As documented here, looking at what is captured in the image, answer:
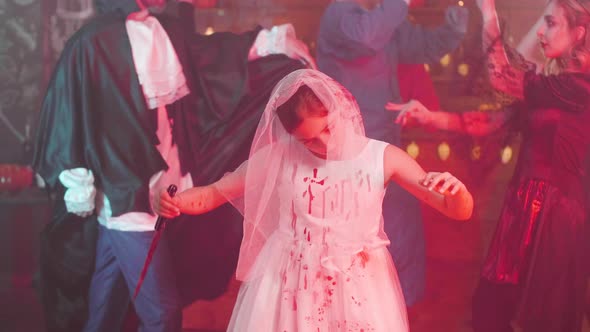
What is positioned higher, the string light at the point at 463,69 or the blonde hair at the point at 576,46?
the blonde hair at the point at 576,46

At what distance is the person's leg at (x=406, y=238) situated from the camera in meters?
2.66

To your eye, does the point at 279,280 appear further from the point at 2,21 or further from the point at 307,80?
the point at 2,21

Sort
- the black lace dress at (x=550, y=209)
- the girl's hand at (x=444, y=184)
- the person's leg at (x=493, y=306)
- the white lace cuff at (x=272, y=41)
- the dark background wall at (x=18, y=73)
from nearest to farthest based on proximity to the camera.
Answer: the girl's hand at (x=444, y=184)
the black lace dress at (x=550, y=209)
the person's leg at (x=493, y=306)
the white lace cuff at (x=272, y=41)
the dark background wall at (x=18, y=73)

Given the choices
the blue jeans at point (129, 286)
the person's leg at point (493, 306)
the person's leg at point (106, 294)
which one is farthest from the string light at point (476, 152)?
the person's leg at point (106, 294)

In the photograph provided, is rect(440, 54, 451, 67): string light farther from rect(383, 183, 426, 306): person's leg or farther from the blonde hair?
rect(383, 183, 426, 306): person's leg

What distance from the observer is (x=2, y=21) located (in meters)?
2.98

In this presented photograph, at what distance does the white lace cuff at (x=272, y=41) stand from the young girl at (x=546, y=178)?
0.72 metres

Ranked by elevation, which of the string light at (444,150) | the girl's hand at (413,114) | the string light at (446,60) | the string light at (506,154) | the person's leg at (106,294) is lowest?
the person's leg at (106,294)

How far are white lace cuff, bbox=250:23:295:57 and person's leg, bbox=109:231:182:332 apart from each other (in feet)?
2.92

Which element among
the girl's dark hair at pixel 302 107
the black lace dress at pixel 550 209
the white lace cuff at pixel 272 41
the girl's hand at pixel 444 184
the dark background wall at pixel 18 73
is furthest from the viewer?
the dark background wall at pixel 18 73

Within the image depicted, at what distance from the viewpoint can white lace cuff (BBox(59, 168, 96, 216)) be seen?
8.93 feet

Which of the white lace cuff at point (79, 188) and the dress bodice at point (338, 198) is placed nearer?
the dress bodice at point (338, 198)

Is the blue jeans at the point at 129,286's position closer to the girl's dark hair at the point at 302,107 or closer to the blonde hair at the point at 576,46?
the girl's dark hair at the point at 302,107

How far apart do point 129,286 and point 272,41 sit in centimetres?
119
